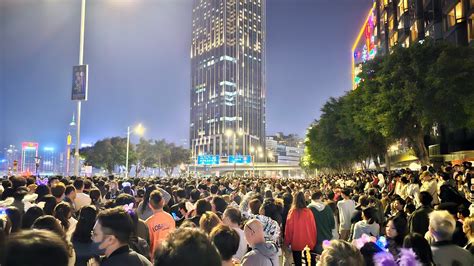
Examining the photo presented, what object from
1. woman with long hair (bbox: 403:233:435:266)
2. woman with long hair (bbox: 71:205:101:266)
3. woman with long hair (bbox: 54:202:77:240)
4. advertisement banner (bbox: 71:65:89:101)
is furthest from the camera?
advertisement banner (bbox: 71:65:89:101)

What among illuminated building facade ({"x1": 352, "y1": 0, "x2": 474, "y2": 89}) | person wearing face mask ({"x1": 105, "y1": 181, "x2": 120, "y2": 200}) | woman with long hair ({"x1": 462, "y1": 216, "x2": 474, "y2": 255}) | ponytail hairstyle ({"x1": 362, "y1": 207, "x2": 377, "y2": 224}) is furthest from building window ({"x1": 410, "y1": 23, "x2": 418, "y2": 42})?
woman with long hair ({"x1": 462, "y1": 216, "x2": 474, "y2": 255})

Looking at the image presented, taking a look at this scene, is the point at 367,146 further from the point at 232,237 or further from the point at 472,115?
the point at 232,237

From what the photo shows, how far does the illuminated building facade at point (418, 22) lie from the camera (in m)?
37.5

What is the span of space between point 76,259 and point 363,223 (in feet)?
18.0

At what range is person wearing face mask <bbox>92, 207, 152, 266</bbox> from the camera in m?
3.65

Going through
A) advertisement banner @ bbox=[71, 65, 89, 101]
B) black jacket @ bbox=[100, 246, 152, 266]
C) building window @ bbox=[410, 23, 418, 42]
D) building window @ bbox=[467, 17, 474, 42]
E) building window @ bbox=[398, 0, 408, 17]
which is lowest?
black jacket @ bbox=[100, 246, 152, 266]

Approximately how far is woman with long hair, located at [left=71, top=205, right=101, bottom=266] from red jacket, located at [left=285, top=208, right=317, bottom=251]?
439 centimetres

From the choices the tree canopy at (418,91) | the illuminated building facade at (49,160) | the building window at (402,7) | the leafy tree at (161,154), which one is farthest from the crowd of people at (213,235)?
the illuminated building facade at (49,160)

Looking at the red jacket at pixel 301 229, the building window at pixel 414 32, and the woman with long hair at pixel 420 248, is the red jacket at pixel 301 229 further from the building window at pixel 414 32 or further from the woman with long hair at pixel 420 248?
the building window at pixel 414 32

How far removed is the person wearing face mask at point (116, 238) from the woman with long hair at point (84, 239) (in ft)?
1.81

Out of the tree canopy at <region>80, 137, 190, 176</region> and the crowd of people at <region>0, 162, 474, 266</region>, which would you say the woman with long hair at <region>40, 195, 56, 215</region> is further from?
the tree canopy at <region>80, 137, 190, 176</region>

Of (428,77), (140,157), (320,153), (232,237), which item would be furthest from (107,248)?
(140,157)

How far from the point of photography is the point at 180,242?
96.4 inches

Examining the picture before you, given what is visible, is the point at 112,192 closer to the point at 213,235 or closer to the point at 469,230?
the point at 213,235
